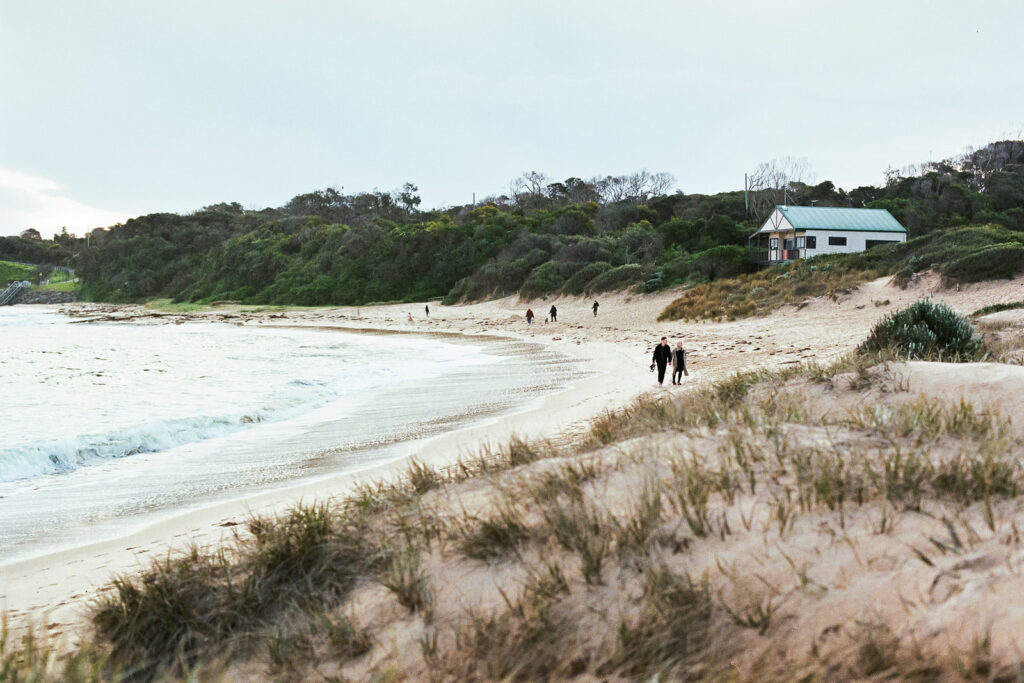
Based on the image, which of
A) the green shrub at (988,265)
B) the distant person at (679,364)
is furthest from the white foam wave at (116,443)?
the green shrub at (988,265)

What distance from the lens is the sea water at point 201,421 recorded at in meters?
6.55

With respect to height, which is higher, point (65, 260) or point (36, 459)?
point (65, 260)

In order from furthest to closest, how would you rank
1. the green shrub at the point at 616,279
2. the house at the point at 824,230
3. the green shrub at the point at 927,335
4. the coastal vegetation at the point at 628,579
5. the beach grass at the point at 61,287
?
the beach grass at the point at 61,287 < the house at the point at 824,230 < the green shrub at the point at 616,279 < the green shrub at the point at 927,335 < the coastal vegetation at the point at 628,579

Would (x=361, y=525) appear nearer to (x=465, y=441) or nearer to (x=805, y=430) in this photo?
(x=805, y=430)

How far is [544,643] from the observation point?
2.67 meters

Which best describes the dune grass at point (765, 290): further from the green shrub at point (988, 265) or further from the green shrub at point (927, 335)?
the green shrub at point (927, 335)

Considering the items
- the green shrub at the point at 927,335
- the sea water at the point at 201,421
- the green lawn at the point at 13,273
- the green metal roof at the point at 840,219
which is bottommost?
the sea water at the point at 201,421

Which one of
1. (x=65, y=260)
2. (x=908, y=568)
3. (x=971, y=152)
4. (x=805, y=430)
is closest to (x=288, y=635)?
(x=908, y=568)

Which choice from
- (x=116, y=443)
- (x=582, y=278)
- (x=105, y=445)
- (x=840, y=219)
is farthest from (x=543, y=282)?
(x=105, y=445)

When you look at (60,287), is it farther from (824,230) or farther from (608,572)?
(608,572)

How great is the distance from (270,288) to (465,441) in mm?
65420

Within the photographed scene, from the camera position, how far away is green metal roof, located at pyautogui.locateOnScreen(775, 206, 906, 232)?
4750 centimetres

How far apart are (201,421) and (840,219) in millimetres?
48461

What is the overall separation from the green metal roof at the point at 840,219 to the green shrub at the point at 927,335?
39151 millimetres
